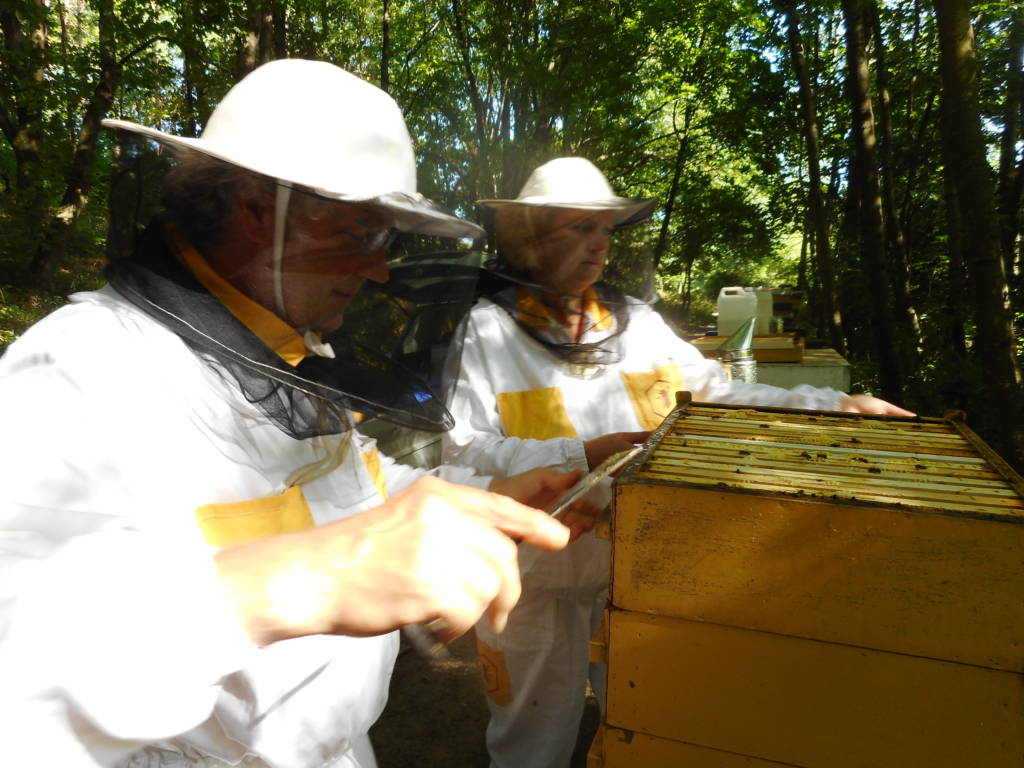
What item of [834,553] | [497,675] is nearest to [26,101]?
[497,675]

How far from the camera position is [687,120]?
426 inches

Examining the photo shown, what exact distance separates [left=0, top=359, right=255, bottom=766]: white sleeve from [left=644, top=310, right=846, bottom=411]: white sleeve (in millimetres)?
1876

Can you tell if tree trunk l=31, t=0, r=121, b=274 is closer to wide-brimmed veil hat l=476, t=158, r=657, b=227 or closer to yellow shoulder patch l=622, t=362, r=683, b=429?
wide-brimmed veil hat l=476, t=158, r=657, b=227

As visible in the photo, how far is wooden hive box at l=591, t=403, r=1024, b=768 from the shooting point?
3.08 ft

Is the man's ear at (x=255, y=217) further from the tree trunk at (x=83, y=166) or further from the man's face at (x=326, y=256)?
the tree trunk at (x=83, y=166)

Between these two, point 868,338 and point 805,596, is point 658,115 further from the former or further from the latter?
point 805,596

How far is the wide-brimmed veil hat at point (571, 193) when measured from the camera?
1965mm

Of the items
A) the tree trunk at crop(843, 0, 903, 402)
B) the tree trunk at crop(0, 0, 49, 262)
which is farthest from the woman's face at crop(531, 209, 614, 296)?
the tree trunk at crop(0, 0, 49, 262)

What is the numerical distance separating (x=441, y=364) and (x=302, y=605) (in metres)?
0.92

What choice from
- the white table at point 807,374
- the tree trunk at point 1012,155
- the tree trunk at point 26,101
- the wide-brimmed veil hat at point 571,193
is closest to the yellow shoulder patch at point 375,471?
the wide-brimmed veil hat at point 571,193

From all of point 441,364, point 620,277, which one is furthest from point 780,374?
point 441,364

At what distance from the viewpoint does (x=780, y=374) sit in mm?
4000

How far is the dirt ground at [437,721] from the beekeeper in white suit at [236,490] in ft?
4.87

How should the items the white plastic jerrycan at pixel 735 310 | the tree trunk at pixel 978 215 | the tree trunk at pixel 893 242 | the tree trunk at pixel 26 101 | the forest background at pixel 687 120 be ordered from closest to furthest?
the tree trunk at pixel 978 215, the forest background at pixel 687 120, the tree trunk at pixel 26 101, the white plastic jerrycan at pixel 735 310, the tree trunk at pixel 893 242
